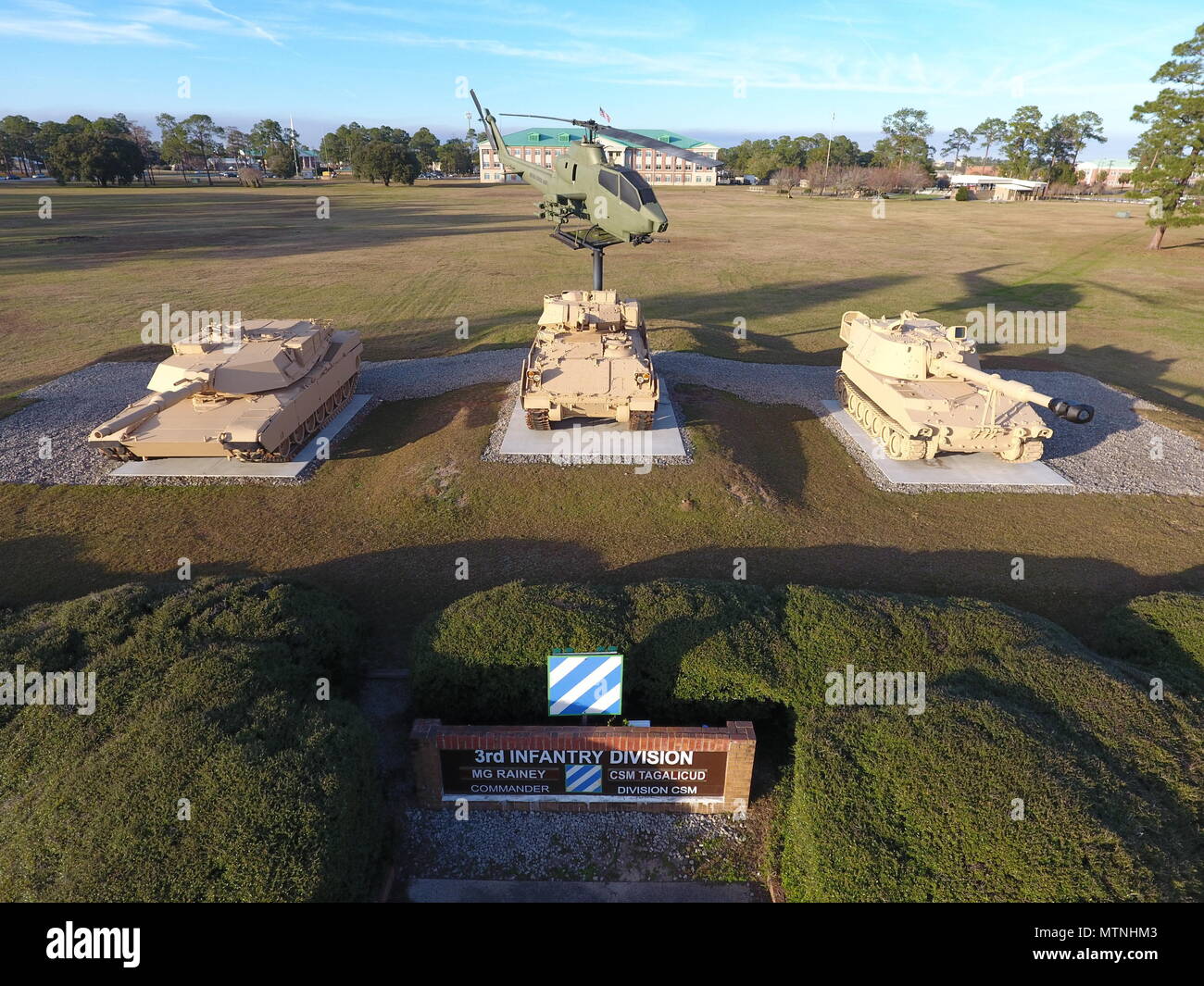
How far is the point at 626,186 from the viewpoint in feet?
51.1

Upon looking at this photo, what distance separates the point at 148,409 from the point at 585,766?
43.5 feet

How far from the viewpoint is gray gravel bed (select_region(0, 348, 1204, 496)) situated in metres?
15.4

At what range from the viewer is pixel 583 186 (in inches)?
653

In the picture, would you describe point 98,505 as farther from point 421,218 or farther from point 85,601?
point 421,218

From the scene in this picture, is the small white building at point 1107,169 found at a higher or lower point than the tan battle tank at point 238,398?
higher

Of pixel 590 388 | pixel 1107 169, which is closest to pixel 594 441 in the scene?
pixel 590 388

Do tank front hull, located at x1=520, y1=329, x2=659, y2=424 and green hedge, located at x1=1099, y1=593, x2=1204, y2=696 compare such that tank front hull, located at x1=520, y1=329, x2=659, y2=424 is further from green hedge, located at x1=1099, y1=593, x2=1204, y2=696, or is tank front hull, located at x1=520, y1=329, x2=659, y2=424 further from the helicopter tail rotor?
green hedge, located at x1=1099, y1=593, x2=1204, y2=696

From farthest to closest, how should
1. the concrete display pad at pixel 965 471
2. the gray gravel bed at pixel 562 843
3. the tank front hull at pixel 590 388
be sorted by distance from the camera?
1. the tank front hull at pixel 590 388
2. the concrete display pad at pixel 965 471
3. the gray gravel bed at pixel 562 843

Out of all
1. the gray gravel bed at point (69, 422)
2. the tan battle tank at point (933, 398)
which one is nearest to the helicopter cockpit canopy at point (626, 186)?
the tan battle tank at point (933, 398)

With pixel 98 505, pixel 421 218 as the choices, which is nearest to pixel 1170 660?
pixel 98 505

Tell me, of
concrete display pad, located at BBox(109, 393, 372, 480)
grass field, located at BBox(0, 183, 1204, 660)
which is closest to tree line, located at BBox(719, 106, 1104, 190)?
grass field, located at BBox(0, 183, 1204, 660)

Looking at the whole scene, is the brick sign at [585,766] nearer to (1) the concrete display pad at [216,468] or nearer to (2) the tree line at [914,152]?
(1) the concrete display pad at [216,468]

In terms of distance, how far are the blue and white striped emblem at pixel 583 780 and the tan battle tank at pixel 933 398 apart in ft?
36.8

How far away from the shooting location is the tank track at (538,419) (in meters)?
16.3
